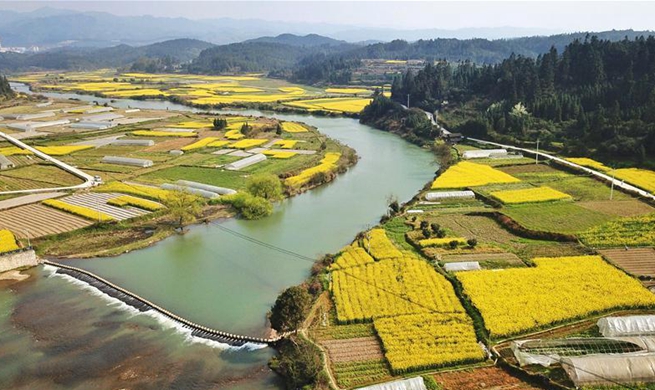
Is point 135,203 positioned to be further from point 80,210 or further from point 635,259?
point 635,259

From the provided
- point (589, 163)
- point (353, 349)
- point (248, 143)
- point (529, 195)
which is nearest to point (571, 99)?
point (589, 163)

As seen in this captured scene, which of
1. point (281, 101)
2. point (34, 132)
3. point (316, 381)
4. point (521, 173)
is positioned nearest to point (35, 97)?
point (34, 132)

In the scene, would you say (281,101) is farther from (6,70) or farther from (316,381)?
(6,70)

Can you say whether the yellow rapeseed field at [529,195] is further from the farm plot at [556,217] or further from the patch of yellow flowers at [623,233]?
the patch of yellow flowers at [623,233]

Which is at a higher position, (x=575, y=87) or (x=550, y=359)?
(x=575, y=87)

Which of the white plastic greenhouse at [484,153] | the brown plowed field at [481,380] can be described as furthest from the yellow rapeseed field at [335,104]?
the brown plowed field at [481,380]

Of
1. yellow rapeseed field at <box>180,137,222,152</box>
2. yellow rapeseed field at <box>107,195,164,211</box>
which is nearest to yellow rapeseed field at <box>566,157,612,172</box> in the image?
yellow rapeseed field at <box>107,195,164,211</box>
